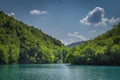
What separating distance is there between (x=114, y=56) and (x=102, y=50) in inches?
575

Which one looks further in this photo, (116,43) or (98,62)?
(116,43)

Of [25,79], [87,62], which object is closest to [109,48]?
[87,62]

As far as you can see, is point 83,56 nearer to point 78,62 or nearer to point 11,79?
point 78,62

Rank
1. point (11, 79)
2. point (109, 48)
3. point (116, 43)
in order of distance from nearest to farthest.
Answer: point (11, 79) < point (109, 48) < point (116, 43)

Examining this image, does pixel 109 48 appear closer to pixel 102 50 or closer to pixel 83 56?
pixel 102 50

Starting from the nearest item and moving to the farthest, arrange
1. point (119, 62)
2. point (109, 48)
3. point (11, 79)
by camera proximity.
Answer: point (11, 79) < point (119, 62) < point (109, 48)

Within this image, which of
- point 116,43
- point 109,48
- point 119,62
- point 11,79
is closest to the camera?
point 11,79

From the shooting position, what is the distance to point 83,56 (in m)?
186

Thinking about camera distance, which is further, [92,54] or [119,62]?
[92,54]

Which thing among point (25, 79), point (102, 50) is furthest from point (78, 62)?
point (25, 79)

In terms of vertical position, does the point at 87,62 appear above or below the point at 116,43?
below

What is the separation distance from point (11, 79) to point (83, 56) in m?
117

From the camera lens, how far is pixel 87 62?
183m

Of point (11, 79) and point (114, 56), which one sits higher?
point (114, 56)
